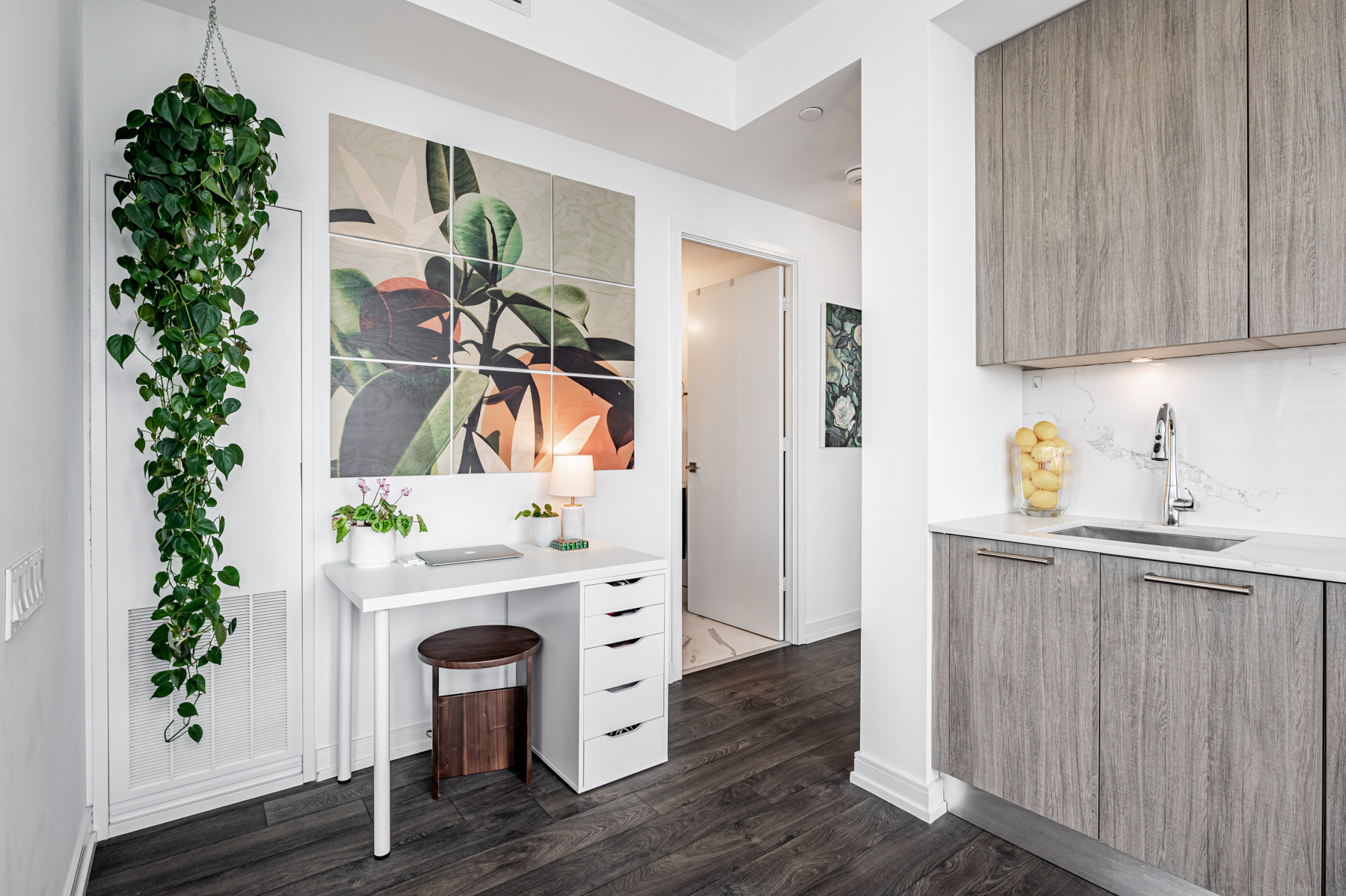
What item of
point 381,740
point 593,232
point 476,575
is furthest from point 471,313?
point 381,740

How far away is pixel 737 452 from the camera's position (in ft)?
13.8

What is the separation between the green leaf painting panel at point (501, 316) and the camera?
269 centimetres

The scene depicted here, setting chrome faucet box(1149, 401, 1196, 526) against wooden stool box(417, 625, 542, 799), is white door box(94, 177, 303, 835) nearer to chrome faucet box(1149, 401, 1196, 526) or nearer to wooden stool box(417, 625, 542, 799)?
wooden stool box(417, 625, 542, 799)

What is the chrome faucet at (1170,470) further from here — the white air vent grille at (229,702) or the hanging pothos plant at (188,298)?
the white air vent grille at (229,702)

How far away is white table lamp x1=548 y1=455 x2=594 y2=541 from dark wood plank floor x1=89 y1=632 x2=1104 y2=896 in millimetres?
906

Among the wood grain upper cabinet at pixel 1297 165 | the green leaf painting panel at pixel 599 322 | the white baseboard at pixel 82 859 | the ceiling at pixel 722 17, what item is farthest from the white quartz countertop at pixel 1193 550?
the white baseboard at pixel 82 859

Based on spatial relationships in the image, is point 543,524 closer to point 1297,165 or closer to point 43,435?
point 43,435

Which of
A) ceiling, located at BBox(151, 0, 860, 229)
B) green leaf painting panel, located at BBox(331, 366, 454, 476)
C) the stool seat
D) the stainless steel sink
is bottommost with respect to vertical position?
the stool seat

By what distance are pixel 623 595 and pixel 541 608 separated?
1.18 ft

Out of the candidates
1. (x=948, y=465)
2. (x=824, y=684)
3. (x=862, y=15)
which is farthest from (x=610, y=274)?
(x=824, y=684)

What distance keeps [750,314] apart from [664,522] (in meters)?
1.50

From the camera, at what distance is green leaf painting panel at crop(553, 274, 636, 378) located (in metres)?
2.96

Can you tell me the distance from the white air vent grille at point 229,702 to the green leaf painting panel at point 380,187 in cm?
135

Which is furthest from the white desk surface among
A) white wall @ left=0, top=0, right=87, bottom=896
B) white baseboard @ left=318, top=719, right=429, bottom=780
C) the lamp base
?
white wall @ left=0, top=0, right=87, bottom=896
